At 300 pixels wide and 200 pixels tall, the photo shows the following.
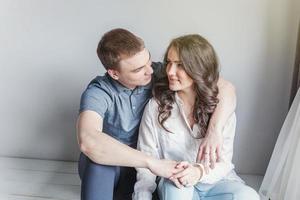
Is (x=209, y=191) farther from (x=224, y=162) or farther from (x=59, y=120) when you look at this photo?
(x=59, y=120)

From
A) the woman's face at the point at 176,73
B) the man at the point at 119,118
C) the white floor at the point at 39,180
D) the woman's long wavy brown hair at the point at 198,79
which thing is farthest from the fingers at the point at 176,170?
the white floor at the point at 39,180

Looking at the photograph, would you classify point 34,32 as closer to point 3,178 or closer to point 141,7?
point 141,7

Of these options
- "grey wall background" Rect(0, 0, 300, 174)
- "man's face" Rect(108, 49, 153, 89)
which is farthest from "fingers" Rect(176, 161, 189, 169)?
"grey wall background" Rect(0, 0, 300, 174)

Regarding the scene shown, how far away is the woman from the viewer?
1.55 metres

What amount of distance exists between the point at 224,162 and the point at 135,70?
536 millimetres

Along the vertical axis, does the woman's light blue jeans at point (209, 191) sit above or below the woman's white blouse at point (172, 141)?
below

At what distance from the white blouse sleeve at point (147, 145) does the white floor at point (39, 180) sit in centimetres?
57

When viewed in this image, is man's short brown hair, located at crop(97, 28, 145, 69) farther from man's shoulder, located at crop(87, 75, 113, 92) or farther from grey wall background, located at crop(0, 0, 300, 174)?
grey wall background, located at crop(0, 0, 300, 174)

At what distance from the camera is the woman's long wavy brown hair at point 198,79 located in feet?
5.12

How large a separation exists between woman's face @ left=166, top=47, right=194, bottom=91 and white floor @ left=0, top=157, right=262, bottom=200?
0.90 m

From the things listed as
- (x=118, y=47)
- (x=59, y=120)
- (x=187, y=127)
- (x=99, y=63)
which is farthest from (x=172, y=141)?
(x=59, y=120)

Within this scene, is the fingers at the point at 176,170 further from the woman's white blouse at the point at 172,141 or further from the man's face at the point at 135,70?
the man's face at the point at 135,70

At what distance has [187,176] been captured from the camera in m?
1.52

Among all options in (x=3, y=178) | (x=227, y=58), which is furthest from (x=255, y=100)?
(x=3, y=178)
